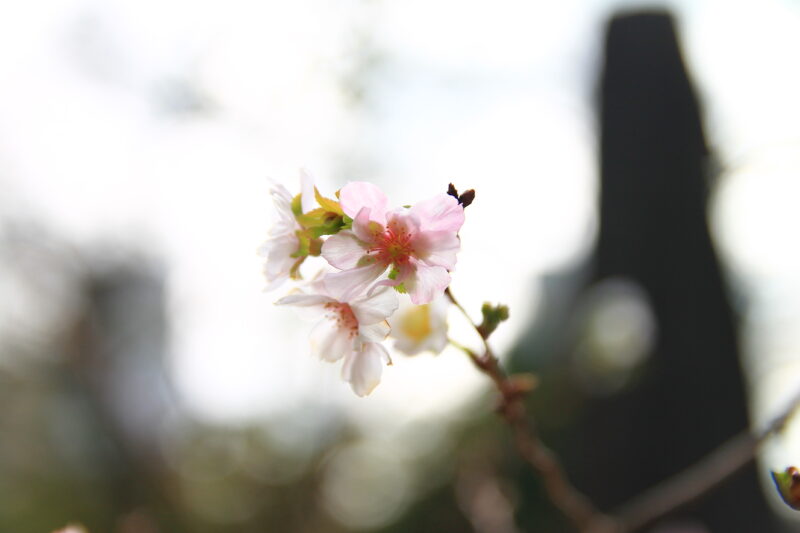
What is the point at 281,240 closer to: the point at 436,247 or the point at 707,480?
the point at 436,247

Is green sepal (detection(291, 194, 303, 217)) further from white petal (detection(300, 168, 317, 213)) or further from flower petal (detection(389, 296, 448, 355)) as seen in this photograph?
flower petal (detection(389, 296, 448, 355))

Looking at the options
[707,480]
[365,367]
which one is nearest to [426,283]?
[365,367]

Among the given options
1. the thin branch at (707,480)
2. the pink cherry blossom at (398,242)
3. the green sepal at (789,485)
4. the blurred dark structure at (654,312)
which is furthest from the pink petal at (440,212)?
the blurred dark structure at (654,312)

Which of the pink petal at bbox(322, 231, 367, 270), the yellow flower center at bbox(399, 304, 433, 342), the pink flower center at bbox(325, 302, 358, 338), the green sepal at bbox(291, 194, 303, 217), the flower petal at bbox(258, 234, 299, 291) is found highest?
the green sepal at bbox(291, 194, 303, 217)

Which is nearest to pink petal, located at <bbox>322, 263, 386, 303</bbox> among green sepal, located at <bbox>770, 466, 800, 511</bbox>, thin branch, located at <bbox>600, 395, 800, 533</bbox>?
green sepal, located at <bbox>770, 466, 800, 511</bbox>

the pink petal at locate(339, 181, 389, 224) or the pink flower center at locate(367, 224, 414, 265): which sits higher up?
the pink petal at locate(339, 181, 389, 224)

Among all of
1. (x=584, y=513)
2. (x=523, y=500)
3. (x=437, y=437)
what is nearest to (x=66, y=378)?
(x=437, y=437)

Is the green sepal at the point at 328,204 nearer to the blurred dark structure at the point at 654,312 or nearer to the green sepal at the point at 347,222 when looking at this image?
the green sepal at the point at 347,222
